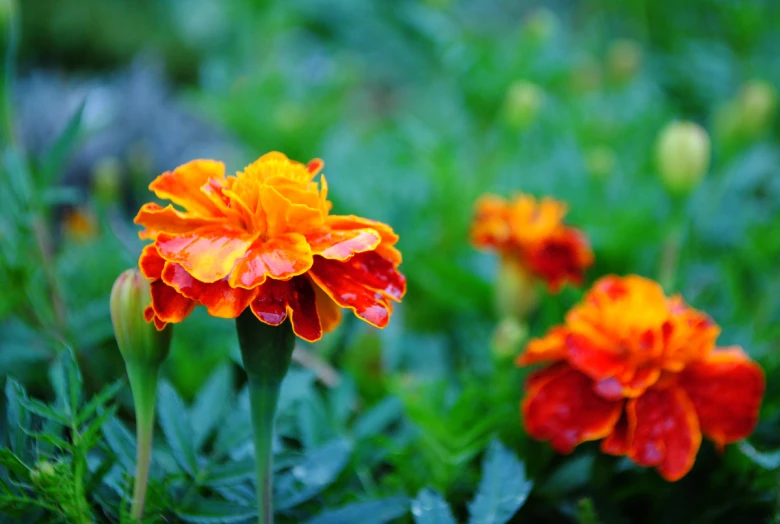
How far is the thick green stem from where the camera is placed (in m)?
0.38

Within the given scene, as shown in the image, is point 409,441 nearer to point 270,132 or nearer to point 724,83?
point 270,132

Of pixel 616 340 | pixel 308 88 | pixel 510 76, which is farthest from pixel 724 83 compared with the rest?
pixel 616 340

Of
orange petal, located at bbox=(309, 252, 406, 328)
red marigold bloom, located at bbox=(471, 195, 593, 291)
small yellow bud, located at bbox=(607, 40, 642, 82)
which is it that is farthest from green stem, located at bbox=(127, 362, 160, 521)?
small yellow bud, located at bbox=(607, 40, 642, 82)

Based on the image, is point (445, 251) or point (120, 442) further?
point (445, 251)

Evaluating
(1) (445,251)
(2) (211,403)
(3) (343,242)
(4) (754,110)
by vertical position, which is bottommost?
(1) (445,251)

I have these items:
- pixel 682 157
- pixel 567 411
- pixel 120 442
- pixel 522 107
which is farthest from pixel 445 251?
pixel 120 442

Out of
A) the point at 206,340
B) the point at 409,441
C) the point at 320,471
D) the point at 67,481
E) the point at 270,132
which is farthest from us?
the point at 270,132

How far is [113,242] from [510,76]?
2.26 feet

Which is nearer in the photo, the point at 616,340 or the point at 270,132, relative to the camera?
the point at 616,340

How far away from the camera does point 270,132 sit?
107 centimetres

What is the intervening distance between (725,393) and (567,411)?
4.4 inches

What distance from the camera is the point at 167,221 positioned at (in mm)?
390

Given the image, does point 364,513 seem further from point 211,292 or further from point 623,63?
point 623,63

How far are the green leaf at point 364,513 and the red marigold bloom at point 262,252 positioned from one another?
14 cm
